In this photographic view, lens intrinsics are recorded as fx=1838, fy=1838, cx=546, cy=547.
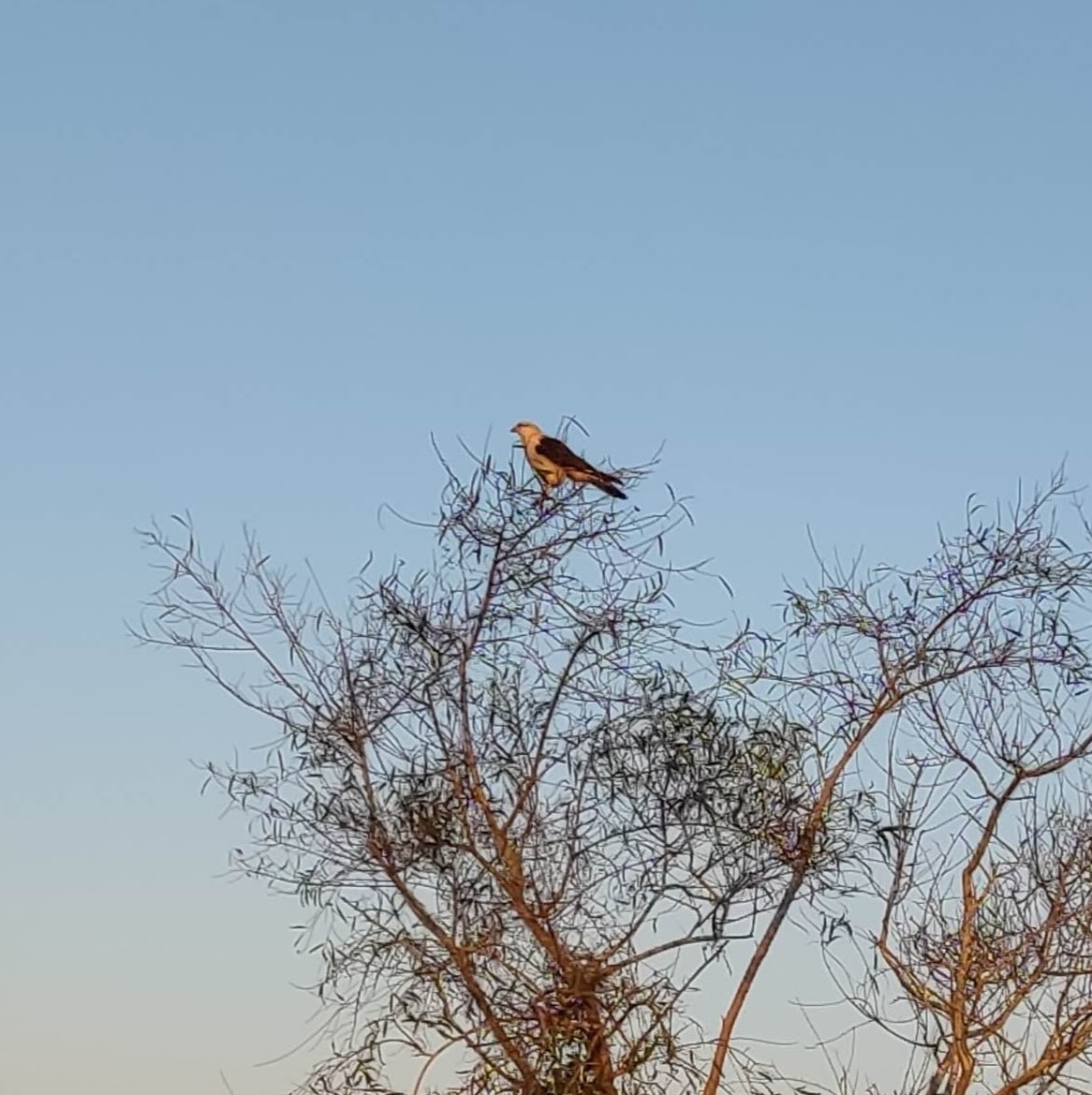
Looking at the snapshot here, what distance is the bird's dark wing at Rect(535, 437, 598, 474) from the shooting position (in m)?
6.10

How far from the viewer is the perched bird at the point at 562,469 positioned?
20.1ft

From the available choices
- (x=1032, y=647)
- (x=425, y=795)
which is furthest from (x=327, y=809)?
(x=1032, y=647)

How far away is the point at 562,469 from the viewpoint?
20.3 feet

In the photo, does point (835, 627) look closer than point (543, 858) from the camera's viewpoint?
No

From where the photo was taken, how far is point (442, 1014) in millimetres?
5793

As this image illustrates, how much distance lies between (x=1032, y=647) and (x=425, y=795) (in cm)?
209

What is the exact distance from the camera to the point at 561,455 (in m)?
6.22

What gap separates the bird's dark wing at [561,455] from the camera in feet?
20.0

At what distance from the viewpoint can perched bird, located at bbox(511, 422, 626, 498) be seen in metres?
6.12

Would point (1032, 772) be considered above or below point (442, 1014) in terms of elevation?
above

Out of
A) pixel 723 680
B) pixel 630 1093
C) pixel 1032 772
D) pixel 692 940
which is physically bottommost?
pixel 630 1093

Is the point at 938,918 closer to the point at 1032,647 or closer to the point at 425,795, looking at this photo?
the point at 1032,647

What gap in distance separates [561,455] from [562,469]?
63 millimetres

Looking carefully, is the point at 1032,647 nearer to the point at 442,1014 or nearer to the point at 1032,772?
the point at 1032,772
